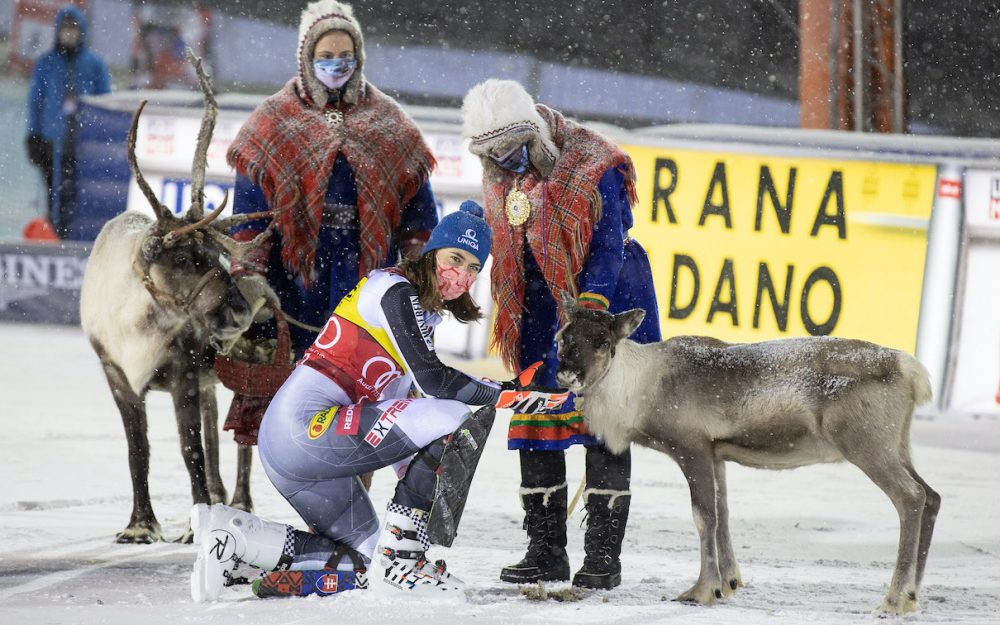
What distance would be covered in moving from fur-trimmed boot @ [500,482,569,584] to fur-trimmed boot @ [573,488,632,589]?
0.37 feet

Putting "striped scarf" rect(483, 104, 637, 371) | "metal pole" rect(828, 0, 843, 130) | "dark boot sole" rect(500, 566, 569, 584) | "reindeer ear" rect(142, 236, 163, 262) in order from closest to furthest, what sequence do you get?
"striped scarf" rect(483, 104, 637, 371) < "dark boot sole" rect(500, 566, 569, 584) < "reindeer ear" rect(142, 236, 163, 262) < "metal pole" rect(828, 0, 843, 130)

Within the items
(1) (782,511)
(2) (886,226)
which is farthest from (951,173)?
(1) (782,511)

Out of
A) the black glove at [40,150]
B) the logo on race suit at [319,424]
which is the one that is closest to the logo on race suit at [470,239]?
the logo on race suit at [319,424]

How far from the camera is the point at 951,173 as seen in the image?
25.8 ft

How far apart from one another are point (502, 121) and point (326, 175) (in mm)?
800

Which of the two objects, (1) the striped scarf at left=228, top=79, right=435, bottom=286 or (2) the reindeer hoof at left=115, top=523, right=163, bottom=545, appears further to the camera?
(2) the reindeer hoof at left=115, top=523, right=163, bottom=545

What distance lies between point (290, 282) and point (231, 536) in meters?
1.18

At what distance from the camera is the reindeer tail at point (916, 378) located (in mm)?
3783

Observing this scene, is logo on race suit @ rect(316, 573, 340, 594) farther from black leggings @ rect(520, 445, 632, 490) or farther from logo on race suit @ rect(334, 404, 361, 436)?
black leggings @ rect(520, 445, 632, 490)

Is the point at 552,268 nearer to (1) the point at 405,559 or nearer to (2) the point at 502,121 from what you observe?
(2) the point at 502,121

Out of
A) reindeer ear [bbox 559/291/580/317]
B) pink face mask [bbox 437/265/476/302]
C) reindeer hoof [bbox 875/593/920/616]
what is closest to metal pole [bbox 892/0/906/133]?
reindeer ear [bbox 559/291/580/317]

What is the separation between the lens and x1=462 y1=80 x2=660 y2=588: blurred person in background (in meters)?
3.91

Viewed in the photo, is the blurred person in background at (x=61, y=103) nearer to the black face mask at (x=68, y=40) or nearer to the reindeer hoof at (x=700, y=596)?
the black face mask at (x=68, y=40)

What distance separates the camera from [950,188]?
7863 millimetres
